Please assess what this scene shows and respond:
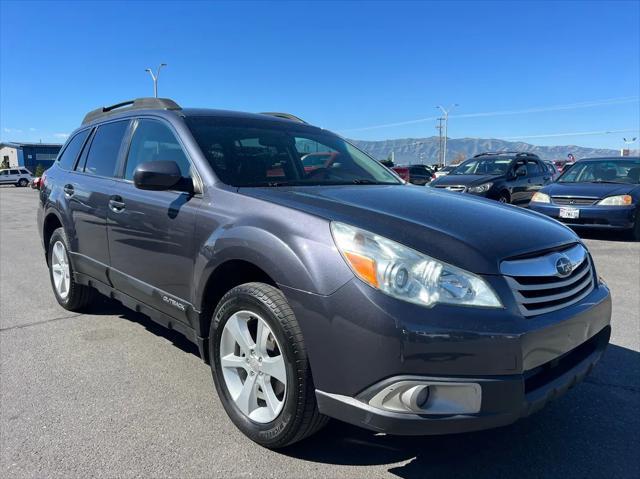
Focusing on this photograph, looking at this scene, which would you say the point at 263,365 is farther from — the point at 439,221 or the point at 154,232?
the point at 154,232

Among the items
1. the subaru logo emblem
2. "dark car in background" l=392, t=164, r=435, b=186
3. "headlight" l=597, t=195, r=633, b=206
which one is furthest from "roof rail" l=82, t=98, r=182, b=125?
"dark car in background" l=392, t=164, r=435, b=186

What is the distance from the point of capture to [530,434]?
2.75m

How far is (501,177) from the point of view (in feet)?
39.6

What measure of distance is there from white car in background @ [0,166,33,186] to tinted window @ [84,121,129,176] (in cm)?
5367

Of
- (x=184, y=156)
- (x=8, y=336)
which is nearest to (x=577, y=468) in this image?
(x=184, y=156)

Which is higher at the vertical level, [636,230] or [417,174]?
[417,174]

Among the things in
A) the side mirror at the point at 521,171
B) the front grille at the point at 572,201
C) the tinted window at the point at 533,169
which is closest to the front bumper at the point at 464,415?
the front grille at the point at 572,201

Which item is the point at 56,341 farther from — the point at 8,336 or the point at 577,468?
the point at 577,468

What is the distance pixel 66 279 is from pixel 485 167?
10434 millimetres

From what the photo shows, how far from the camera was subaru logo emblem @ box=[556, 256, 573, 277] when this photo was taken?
241 centimetres

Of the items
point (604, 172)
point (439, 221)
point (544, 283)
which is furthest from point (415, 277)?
point (604, 172)

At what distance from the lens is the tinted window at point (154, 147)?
3332mm

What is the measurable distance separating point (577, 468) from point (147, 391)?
2.43 m

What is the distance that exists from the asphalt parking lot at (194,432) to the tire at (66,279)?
0.71 meters
